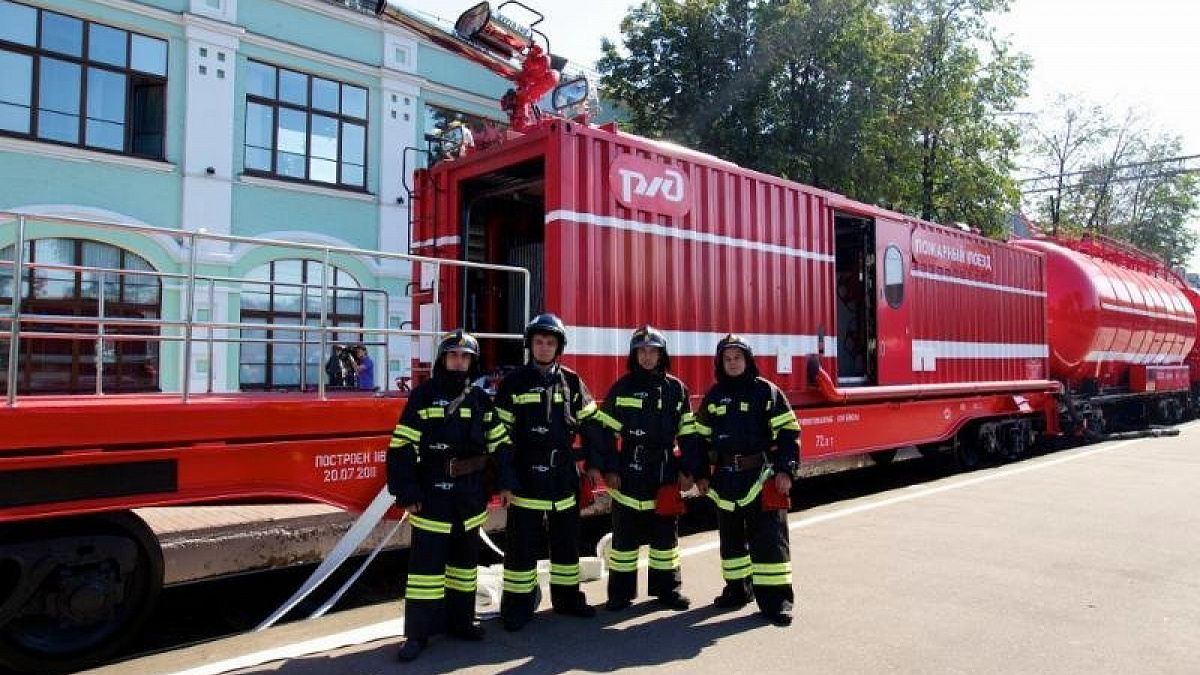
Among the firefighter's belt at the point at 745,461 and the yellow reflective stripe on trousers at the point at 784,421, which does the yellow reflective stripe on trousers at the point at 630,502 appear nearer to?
the firefighter's belt at the point at 745,461

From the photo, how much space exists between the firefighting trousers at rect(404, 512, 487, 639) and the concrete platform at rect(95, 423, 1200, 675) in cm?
15

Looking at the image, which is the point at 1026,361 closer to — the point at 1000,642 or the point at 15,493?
the point at 1000,642

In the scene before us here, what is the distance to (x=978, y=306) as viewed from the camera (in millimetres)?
10844

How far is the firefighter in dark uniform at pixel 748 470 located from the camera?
484cm

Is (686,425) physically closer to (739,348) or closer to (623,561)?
(739,348)

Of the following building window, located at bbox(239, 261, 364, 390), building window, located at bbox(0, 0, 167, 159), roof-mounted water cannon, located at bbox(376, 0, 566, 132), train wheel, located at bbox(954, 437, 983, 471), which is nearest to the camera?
roof-mounted water cannon, located at bbox(376, 0, 566, 132)

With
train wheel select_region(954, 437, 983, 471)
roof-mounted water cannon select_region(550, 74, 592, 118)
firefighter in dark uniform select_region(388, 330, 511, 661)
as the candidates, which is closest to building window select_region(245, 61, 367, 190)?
roof-mounted water cannon select_region(550, 74, 592, 118)

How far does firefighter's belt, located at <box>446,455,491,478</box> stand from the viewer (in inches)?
171

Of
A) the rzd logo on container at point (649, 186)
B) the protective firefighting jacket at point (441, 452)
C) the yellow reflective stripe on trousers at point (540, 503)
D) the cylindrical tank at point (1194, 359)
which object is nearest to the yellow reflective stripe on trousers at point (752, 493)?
the yellow reflective stripe on trousers at point (540, 503)

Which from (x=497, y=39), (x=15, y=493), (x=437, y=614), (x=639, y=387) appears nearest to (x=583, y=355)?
(x=639, y=387)

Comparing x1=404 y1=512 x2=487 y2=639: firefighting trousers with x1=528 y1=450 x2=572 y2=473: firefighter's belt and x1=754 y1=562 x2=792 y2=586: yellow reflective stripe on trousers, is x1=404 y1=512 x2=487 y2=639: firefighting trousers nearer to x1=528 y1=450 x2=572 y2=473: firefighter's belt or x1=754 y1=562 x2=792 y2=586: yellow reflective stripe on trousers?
x1=528 y1=450 x2=572 y2=473: firefighter's belt

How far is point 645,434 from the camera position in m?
4.98

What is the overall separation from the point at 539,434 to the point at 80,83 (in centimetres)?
1269

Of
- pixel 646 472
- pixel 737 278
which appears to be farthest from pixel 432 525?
pixel 737 278
